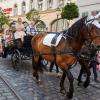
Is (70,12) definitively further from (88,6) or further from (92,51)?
(92,51)

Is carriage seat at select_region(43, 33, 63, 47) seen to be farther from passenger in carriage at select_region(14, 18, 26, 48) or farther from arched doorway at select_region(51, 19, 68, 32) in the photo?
arched doorway at select_region(51, 19, 68, 32)

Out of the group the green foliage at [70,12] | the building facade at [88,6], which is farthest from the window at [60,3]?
the green foliage at [70,12]

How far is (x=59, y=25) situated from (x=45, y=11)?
3.02 metres

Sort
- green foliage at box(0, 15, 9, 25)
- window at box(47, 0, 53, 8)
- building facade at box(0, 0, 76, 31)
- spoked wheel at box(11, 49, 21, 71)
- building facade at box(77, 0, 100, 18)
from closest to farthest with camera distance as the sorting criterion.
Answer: spoked wheel at box(11, 49, 21, 71), building facade at box(77, 0, 100, 18), building facade at box(0, 0, 76, 31), window at box(47, 0, 53, 8), green foliage at box(0, 15, 9, 25)

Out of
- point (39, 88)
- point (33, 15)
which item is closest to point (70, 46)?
point (39, 88)

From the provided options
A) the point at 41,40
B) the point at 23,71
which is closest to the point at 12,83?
the point at 41,40

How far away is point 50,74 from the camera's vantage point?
36.1 feet

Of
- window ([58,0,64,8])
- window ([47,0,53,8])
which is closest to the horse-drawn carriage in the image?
window ([58,0,64,8])

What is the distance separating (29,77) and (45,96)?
2.59 m

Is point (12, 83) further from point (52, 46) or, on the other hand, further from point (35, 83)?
point (52, 46)

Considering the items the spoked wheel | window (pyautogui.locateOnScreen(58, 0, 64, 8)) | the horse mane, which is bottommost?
the spoked wheel

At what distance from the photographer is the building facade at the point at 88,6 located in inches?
1054

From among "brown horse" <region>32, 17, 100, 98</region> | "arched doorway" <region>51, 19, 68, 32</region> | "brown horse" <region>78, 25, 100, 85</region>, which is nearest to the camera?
"brown horse" <region>78, 25, 100, 85</region>

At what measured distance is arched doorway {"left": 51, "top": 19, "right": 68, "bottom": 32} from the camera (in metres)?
33.8
